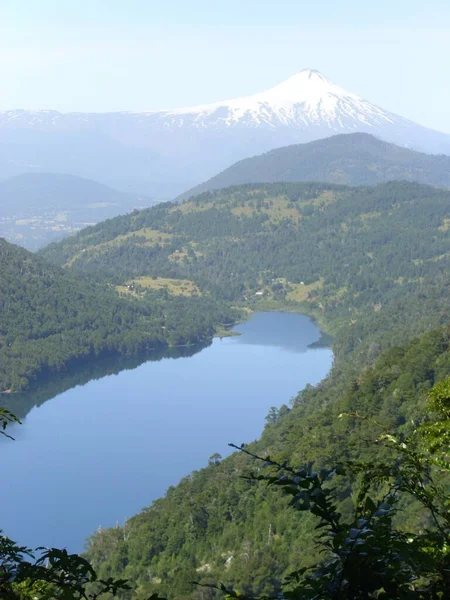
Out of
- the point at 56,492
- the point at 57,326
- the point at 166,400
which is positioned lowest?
the point at 56,492

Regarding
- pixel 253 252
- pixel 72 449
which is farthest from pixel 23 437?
pixel 253 252

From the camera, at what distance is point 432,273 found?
132125 mm

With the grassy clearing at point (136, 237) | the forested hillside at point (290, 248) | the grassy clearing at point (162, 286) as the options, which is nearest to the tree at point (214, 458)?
the forested hillside at point (290, 248)

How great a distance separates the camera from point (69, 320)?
111438mm

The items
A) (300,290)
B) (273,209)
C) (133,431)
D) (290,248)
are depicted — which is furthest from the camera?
(273,209)

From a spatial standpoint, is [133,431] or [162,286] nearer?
[133,431]

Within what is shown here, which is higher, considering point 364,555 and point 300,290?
point 300,290

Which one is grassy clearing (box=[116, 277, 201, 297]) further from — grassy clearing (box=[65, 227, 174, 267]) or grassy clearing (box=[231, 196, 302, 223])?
grassy clearing (box=[231, 196, 302, 223])

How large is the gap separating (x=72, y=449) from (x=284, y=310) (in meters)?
73.1

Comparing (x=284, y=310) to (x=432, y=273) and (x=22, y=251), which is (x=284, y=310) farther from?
(x=22, y=251)

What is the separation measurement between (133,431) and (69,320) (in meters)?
45.5

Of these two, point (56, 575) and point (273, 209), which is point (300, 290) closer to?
point (273, 209)

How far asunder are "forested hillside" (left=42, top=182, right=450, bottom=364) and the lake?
981 inches

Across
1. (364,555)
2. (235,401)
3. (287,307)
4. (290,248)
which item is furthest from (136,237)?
(364,555)
